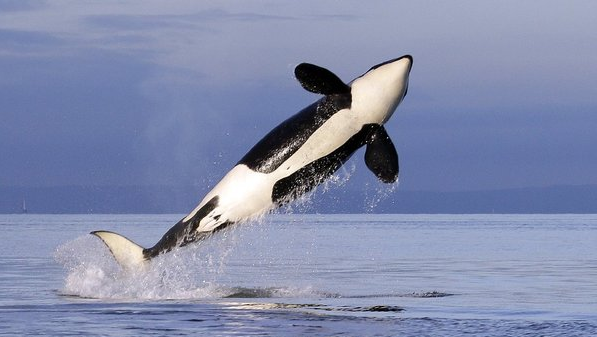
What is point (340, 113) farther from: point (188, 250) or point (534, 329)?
point (534, 329)

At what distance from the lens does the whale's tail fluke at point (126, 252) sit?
19.2m

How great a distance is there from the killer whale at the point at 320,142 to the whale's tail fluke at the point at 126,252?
1.58 m

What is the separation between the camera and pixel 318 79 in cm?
1780

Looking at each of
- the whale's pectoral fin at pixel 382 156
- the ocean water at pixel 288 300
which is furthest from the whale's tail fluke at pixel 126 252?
the whale's pectoral fin at pixel 382 156

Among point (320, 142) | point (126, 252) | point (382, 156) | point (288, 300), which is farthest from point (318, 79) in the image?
point (126, 252)

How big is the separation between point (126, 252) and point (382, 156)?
188 inches

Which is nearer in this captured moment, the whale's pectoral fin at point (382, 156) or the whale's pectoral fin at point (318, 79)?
the whale's pectoral fin at point (318, 79)

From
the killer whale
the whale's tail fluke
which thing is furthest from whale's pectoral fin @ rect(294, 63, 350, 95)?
the whale's tail fluke

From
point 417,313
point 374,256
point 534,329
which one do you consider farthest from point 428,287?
point 374,256

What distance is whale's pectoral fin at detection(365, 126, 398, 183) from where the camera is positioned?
1798cm

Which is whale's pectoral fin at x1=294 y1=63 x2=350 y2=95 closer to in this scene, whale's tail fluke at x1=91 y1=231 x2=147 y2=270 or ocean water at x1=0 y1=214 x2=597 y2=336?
ocean water at x1=0 y1=214 x2=597 y2=336

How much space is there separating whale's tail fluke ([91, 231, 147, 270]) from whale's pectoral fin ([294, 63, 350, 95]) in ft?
13.6

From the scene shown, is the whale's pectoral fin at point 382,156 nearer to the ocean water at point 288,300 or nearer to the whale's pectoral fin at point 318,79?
the whale's pectoral fin at point 318,79

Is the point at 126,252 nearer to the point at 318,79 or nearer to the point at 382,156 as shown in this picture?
the point at 318,79
